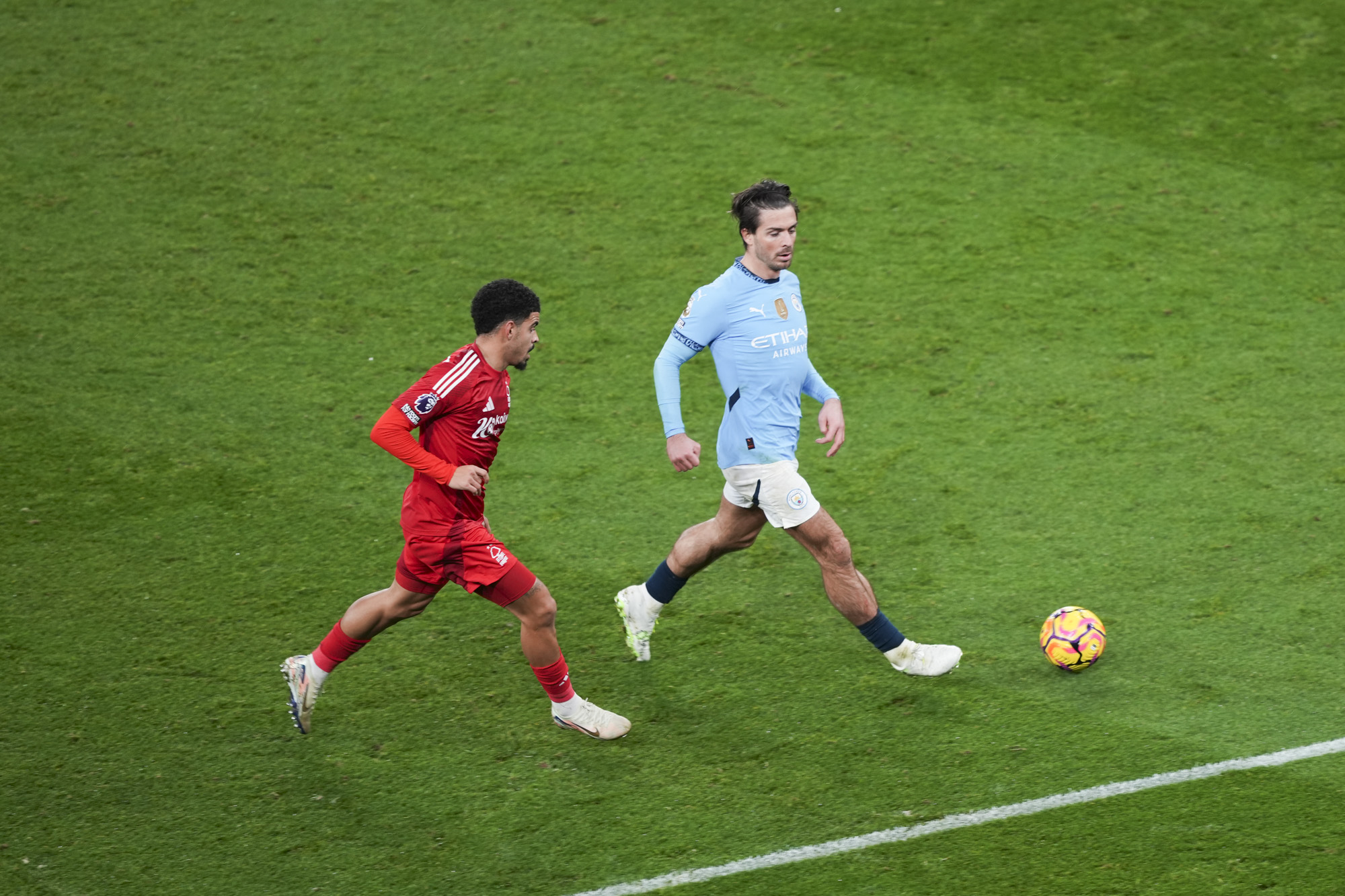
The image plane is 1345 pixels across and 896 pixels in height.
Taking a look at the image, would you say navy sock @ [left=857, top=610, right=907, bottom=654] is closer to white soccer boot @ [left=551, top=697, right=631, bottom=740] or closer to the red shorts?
white soccer boot @ [left=551, top=697, right=631, bottom=740]

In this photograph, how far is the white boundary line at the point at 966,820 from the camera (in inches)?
192

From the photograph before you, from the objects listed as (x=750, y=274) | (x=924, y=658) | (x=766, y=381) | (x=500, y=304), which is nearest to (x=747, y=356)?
→ (x=766, y=381)

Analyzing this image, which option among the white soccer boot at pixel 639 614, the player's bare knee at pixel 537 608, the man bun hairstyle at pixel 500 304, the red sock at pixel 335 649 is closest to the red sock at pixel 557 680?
the player's bare knee at pixel 537 608

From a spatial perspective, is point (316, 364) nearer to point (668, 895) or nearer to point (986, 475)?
point (986, 475)

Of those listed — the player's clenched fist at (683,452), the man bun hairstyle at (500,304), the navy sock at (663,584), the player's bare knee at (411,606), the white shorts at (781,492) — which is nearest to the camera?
the man bun hairstyle at (500,304)

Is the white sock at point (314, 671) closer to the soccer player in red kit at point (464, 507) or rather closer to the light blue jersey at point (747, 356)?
the soccer player in red kit at point (464, 507)

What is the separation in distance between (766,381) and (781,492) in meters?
0.48

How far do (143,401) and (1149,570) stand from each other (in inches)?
242

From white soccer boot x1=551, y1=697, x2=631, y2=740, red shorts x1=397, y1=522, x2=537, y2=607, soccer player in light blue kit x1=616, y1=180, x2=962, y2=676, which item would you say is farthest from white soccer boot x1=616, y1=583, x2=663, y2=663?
red shorts x1=397, y1=522, x2=537, y2=607

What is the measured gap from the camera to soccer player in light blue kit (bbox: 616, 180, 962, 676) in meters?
5.66

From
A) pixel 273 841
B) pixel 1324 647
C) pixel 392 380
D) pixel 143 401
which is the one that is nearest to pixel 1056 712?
pixel 1324 647

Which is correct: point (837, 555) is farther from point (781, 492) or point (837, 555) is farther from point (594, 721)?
point (594, 721)

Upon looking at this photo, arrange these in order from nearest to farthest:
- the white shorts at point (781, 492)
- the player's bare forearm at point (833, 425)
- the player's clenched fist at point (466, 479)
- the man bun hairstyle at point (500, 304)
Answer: the player's clenched fist at point (466, 479) < the man bun hairstyle at point (500, 304) < the white shorts at point (781, 492) < the player's bare forearm at point (833, 425)

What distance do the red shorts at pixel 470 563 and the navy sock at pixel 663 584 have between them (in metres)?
0.88
